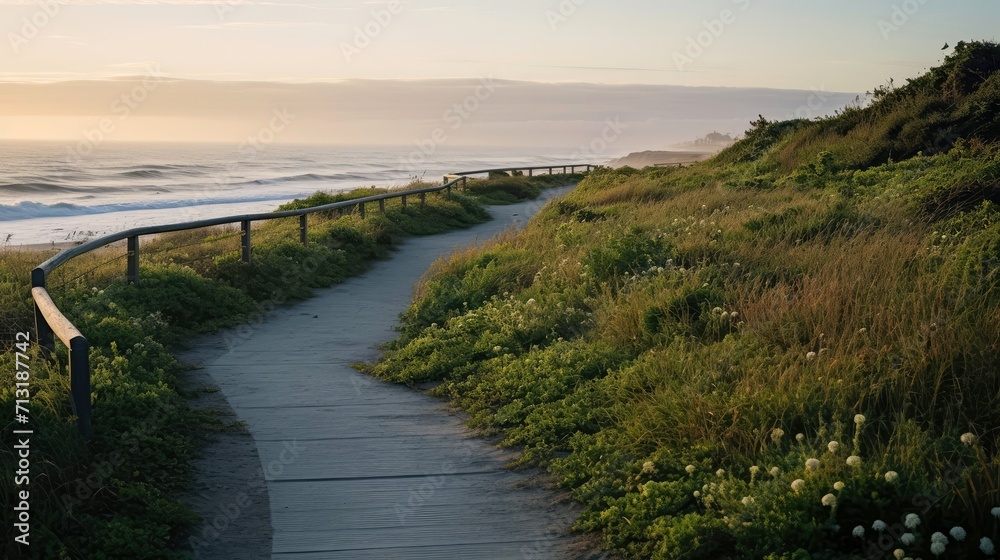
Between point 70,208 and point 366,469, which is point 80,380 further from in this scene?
point 70,208

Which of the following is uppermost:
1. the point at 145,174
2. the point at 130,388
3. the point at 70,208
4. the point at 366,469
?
the point at 145,174

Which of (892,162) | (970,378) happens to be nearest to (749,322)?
(970,378)

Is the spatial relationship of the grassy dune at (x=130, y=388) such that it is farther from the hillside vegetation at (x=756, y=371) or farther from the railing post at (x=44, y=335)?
the hillside vegetation at (x=756, y=371)

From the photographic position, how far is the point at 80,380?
15.6 ft

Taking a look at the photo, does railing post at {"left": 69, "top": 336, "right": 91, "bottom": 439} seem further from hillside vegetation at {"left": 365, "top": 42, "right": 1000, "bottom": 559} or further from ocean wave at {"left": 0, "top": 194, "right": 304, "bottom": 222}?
ocean wave at {"left": 0, "top": 194, "right": 304, "bottom": 222}

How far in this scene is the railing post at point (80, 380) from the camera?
4699 millimetres

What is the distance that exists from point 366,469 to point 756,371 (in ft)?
8.26

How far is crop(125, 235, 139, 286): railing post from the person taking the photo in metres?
10.2

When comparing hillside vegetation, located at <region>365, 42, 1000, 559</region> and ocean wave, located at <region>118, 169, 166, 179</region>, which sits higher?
ocean wave, located at <region>118, 169, 166, 179</region>

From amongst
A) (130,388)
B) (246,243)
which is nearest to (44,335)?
(130,388)

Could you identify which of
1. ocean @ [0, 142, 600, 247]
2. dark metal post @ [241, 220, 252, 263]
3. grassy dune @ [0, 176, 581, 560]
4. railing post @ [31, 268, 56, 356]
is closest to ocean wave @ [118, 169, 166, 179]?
ocean @ [0, 142, 600, 247]

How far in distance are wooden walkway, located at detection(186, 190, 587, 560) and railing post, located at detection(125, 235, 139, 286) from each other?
1.50 m

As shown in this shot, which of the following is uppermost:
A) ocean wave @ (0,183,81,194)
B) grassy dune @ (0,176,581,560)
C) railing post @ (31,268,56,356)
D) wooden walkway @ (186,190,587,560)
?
ocean wave @ (0,183,81,194)

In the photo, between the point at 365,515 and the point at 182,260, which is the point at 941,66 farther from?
the point at 365,515
